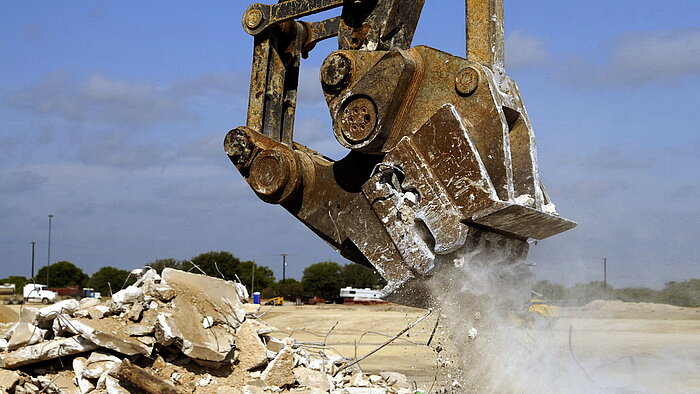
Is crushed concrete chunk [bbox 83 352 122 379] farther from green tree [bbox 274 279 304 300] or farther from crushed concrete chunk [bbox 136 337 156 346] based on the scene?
green tree [bbox 274 279 304 300]

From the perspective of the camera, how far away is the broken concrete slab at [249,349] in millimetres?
7043

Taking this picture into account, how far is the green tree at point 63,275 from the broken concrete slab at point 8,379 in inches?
1935

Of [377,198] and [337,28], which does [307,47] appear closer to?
[337,28]

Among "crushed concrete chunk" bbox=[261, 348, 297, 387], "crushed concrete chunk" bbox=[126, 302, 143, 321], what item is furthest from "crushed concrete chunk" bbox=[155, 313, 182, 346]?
"crushed concrete chunk" bbox=[261, 348, 297, 387]

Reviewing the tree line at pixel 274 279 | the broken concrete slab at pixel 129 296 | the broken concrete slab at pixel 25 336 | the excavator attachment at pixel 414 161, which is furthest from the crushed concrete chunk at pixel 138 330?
the tree line at pixel 274 279

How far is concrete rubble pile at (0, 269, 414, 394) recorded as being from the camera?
20.7 ft

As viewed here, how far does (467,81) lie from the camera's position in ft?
13.1

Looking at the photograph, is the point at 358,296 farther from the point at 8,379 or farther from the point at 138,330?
the point at 8,379

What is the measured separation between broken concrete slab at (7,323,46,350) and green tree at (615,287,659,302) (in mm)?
4650

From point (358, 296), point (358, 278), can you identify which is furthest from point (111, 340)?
point (358, 278)

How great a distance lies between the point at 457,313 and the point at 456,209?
645 millimetres

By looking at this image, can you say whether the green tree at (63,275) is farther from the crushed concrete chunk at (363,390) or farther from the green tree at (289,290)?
the crushed concrete chunk at (363,390)

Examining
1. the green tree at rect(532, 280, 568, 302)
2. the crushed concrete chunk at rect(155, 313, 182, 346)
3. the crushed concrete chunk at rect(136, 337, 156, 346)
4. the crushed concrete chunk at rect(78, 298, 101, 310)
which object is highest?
the green tree at rect(532, 280, 568, 302)

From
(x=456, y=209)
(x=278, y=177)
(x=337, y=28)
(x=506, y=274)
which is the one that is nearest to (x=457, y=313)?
(x=506, y=274)
